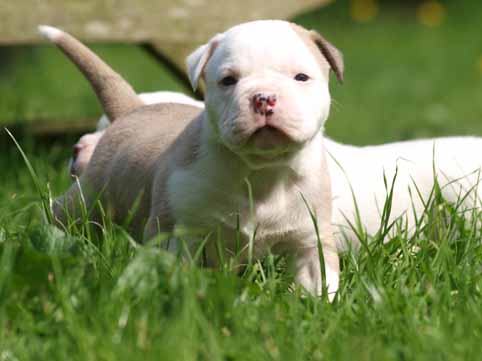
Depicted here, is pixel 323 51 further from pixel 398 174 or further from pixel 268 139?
pixel 398 174


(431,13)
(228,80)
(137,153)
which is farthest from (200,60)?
(431,13)

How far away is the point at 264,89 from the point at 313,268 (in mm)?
617

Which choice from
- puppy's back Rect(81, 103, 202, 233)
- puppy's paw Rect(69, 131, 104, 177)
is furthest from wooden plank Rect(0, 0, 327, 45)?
puppy's back Rect(81, 103, 202, 233)

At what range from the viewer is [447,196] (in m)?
3.43

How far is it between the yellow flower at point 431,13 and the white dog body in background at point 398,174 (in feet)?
29.6

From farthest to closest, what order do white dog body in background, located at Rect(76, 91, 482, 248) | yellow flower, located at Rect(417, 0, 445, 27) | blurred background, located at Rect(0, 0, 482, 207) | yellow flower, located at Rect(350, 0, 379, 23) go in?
yellow flower, located at Rect(350, 0, 379, 23)
yellow flower, located at Rect(417, 0, 445, 27)
blurred background, located at Rect(0, 0, 482, 207)
white dog body in background, located at Rect(76, 91, 482, 248)

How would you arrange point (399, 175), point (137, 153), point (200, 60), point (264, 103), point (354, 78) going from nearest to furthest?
point (264, 103) → point (200, 60) → point (137, 153) → point (399, 175) → point (354, 78)

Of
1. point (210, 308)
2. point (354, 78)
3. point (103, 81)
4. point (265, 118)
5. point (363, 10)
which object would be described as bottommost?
point (354, 78)

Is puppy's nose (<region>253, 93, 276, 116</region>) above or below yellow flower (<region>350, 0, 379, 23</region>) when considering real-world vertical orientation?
above

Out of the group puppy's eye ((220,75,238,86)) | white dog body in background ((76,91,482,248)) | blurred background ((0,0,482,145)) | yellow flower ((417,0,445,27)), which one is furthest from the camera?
yellow flower ((417,0,445,27))

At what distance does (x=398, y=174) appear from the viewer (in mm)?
3494

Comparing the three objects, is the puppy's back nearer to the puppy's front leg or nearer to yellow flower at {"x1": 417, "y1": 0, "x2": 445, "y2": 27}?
the puppy's front leg

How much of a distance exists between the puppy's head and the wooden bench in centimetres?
164

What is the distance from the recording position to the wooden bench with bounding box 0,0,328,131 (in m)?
4.16
